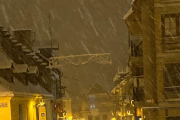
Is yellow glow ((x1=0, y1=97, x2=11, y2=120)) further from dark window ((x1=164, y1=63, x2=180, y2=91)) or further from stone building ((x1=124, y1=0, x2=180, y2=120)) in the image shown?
dark window ((x1=164, y1=63, x2=180, y2=91))

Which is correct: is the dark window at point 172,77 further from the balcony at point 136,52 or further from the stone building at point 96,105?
the stone building at point 96,105

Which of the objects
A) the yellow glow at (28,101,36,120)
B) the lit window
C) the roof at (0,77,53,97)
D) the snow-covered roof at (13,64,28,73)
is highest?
the lit window

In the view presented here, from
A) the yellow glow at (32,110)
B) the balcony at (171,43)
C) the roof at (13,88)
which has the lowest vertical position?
the yellow glow at (32,110)

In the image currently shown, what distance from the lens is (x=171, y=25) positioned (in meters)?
22.1

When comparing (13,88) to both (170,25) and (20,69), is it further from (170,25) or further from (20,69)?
(170,25)

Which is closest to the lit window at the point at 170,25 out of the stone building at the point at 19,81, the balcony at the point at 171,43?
the balcony at the point at 171,43

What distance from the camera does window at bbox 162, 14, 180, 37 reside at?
22.0 m

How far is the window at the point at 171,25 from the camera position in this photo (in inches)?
866

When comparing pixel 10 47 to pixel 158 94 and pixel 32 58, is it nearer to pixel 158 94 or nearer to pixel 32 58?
pixel 32 58

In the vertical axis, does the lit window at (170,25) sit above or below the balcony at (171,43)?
above

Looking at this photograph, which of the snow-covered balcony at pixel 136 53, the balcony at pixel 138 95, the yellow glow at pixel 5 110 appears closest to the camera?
the yellow glow at pixel 5 110

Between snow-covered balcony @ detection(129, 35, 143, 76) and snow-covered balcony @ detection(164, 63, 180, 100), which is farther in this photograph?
snow-covered balcony @ detection(129, 35, 143, 76)

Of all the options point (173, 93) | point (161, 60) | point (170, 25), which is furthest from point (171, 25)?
point (173, 93)

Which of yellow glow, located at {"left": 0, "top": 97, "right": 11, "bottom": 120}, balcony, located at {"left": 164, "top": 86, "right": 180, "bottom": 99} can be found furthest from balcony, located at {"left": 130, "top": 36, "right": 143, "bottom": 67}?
yellow glow, located at {"left": 0, "top": 97, "right": 11, "bottom": 120}
